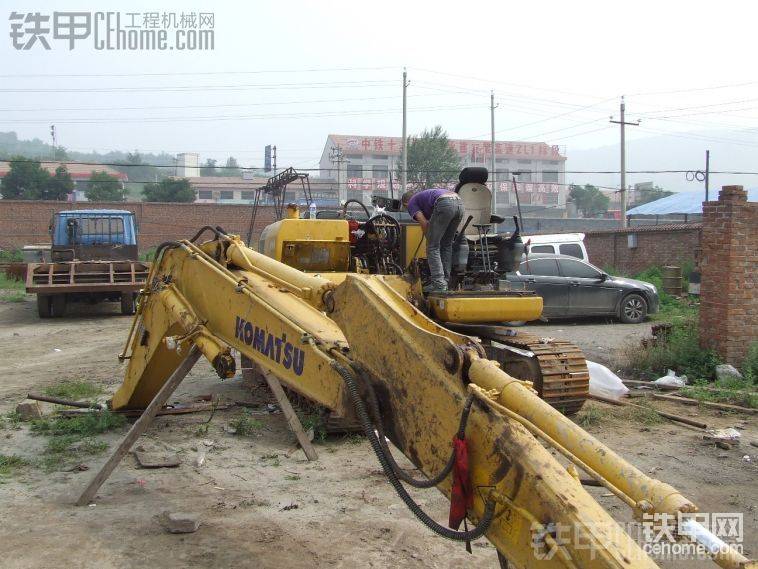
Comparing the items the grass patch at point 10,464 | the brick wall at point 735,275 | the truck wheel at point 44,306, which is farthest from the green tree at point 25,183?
the brick wall at point 735,275

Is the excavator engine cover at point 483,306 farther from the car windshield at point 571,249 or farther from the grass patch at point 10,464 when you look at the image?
the car windshield at point 571,249

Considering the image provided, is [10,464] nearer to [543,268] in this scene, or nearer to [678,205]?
[543,268]

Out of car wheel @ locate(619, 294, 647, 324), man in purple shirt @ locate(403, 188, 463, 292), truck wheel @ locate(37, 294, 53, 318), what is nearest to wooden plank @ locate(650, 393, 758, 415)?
man in purple shirt @ locate(403, 188, 463, 292)

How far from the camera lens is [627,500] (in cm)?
222

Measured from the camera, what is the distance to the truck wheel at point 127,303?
17594mm

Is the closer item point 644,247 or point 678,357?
point 678,357

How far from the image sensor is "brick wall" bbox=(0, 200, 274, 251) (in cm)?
3825

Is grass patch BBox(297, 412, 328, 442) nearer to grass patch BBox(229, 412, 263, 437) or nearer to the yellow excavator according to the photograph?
grass patch BBox(229, 412, 263, 437)

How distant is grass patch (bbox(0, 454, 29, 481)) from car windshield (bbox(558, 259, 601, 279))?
37.1 feet

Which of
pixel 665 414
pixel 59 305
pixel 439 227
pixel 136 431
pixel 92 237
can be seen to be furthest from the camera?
pixel 92 237

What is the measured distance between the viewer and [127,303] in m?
17.7

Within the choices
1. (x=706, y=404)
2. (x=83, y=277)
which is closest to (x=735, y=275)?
(x=706, y=404)

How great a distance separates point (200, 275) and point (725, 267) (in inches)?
292

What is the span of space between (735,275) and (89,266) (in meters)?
13.6
